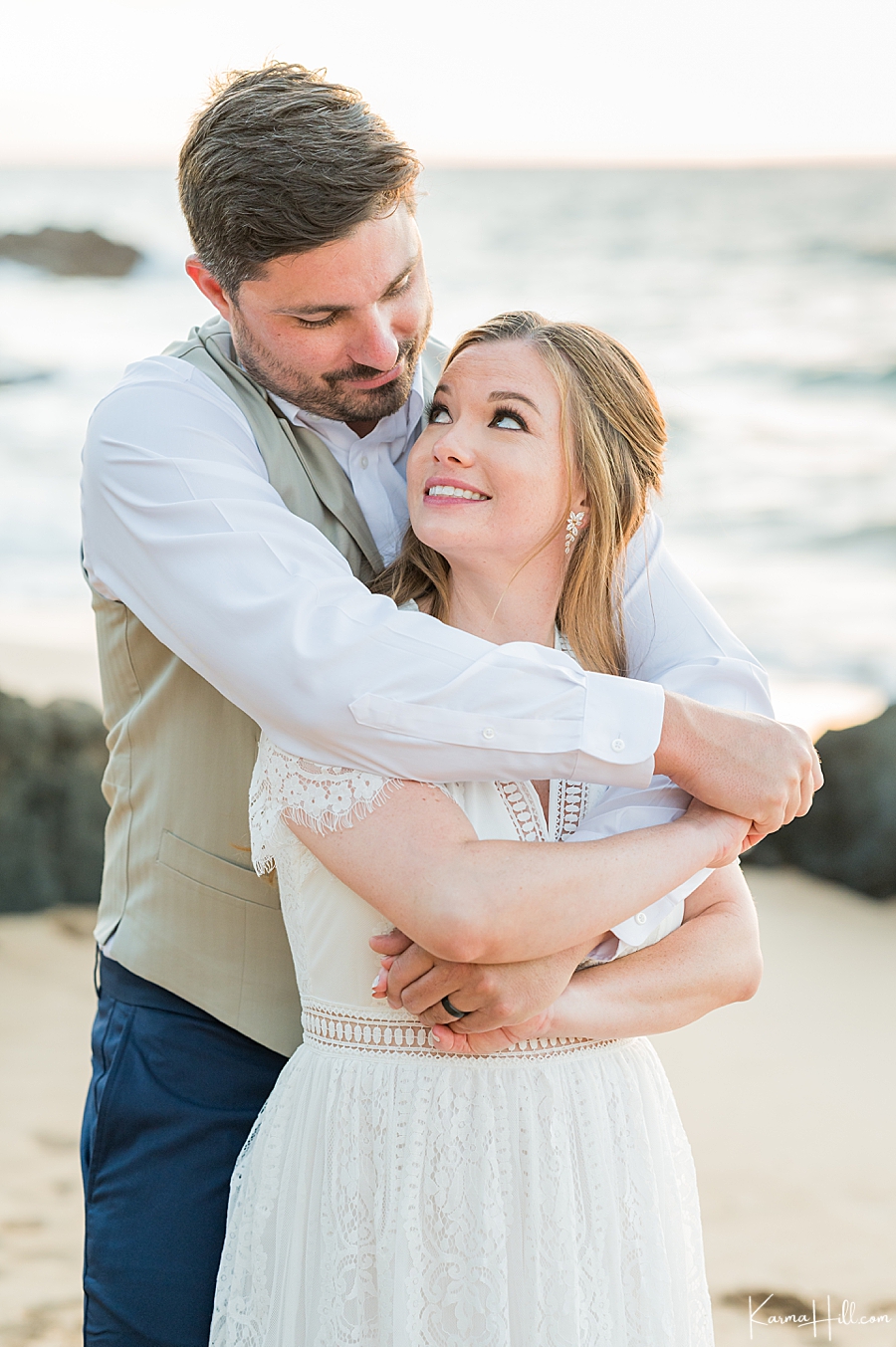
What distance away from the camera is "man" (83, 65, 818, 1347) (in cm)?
152

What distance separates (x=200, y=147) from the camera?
1899 millimetres

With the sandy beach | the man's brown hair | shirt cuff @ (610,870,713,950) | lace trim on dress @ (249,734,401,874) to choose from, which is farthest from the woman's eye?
the sandy beach

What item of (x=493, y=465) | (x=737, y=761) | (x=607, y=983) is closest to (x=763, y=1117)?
(x=607, y=983)

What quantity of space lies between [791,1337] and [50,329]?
15.9m

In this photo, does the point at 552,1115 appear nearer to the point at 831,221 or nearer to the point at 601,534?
the point at 601,534

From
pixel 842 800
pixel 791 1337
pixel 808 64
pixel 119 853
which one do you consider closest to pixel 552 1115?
pixel 119 853

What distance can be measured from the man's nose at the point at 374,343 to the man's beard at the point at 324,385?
15 mm

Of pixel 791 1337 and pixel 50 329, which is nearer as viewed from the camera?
pixel 791 1337

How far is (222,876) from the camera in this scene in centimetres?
190

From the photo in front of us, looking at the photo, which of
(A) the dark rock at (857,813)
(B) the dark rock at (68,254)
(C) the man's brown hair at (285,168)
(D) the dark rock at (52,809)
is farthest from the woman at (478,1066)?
(B) the dark rock at (68,254)

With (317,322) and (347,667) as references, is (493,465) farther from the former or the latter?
(347,667)

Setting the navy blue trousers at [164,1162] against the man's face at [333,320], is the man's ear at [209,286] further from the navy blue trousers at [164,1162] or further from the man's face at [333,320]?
the navy blue trousers at [164,1162]

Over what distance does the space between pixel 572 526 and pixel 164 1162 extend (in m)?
1.13

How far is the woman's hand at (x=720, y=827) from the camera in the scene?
1.61 metres
